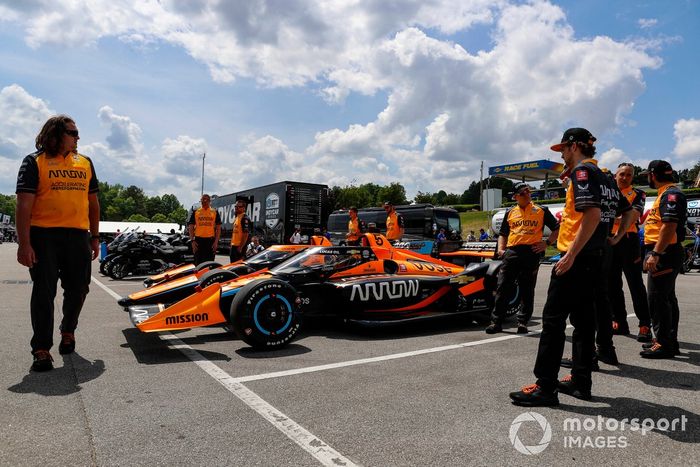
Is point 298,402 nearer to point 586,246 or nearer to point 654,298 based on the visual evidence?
point 586,246

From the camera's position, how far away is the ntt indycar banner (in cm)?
252

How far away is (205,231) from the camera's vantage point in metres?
8.66

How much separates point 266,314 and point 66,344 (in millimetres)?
1717

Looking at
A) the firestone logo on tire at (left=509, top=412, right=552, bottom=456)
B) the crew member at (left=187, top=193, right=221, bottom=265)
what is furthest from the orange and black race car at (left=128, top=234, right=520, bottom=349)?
the crew member at (left=187, top=193, right=221, bottom=265)

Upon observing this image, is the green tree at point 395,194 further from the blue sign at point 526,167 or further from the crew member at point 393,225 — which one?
the crew member at point 393,225

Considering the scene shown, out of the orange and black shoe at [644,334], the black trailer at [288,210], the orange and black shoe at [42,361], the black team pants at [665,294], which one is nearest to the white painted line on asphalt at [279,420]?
the orange and black shoe at [42,361]

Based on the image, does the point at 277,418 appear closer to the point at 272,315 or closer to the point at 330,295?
the point at 272,315

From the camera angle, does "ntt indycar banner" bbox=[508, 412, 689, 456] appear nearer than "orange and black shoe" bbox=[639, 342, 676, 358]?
Yes

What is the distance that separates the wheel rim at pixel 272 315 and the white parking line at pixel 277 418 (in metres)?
0.57

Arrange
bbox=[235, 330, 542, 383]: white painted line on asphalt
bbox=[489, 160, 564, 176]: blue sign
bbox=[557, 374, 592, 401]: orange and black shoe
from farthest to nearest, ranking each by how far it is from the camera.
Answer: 1. bbox=[489, 160, 564, 176]: blue sign
2. bbox=[235, 330, 542, 383]: white painted line on asphalt
3. bbox=[557, 374, 592, 401]: orange and black shoe

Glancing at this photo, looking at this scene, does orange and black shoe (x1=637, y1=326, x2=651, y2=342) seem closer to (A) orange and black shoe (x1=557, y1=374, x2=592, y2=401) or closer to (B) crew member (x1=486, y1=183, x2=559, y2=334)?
(B) crew member (x1=486, y1=183, x2=559, y2=334)

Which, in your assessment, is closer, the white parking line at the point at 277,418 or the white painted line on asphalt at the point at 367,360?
the white parking line at the point at 277,418

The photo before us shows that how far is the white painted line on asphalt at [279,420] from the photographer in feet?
7.66

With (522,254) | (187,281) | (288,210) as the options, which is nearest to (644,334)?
(522,254)
